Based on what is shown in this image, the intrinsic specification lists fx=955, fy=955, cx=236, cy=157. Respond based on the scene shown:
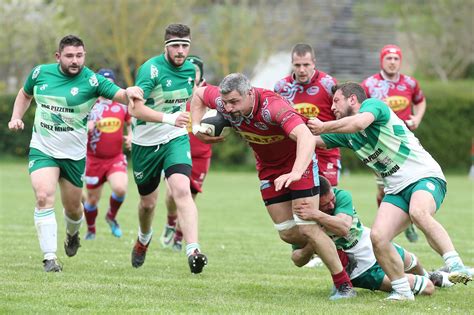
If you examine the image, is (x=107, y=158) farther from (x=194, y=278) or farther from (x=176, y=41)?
(x=194, y=278)

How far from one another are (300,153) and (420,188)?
118 centimetres

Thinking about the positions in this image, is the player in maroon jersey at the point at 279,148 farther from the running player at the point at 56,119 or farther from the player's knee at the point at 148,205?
the player's knee at the point at 148,205

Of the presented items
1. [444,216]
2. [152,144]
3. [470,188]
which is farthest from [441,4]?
[152,144]

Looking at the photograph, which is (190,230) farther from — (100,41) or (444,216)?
(100,41)

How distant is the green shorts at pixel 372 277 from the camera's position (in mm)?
8562

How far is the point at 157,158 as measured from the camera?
33.4 ft

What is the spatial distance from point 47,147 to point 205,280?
2.17 metres

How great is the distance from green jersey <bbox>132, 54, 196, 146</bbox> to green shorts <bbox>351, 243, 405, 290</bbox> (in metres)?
2.70

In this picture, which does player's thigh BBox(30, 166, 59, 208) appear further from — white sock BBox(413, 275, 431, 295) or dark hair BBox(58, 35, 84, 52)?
white sock BBox(413, 275, 431, 295)

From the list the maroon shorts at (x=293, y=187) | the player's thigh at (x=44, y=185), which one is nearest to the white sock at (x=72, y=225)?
the player's thigh at (x=44, y=185)

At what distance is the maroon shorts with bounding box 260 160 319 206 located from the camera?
26.9ft

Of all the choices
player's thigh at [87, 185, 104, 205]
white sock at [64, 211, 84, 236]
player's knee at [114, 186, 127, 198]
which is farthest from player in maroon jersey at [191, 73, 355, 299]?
player's thigh at [87, 185, 104, 205]

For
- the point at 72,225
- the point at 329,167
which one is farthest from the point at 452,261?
the point at 72,225

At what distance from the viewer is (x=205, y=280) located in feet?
30.8
